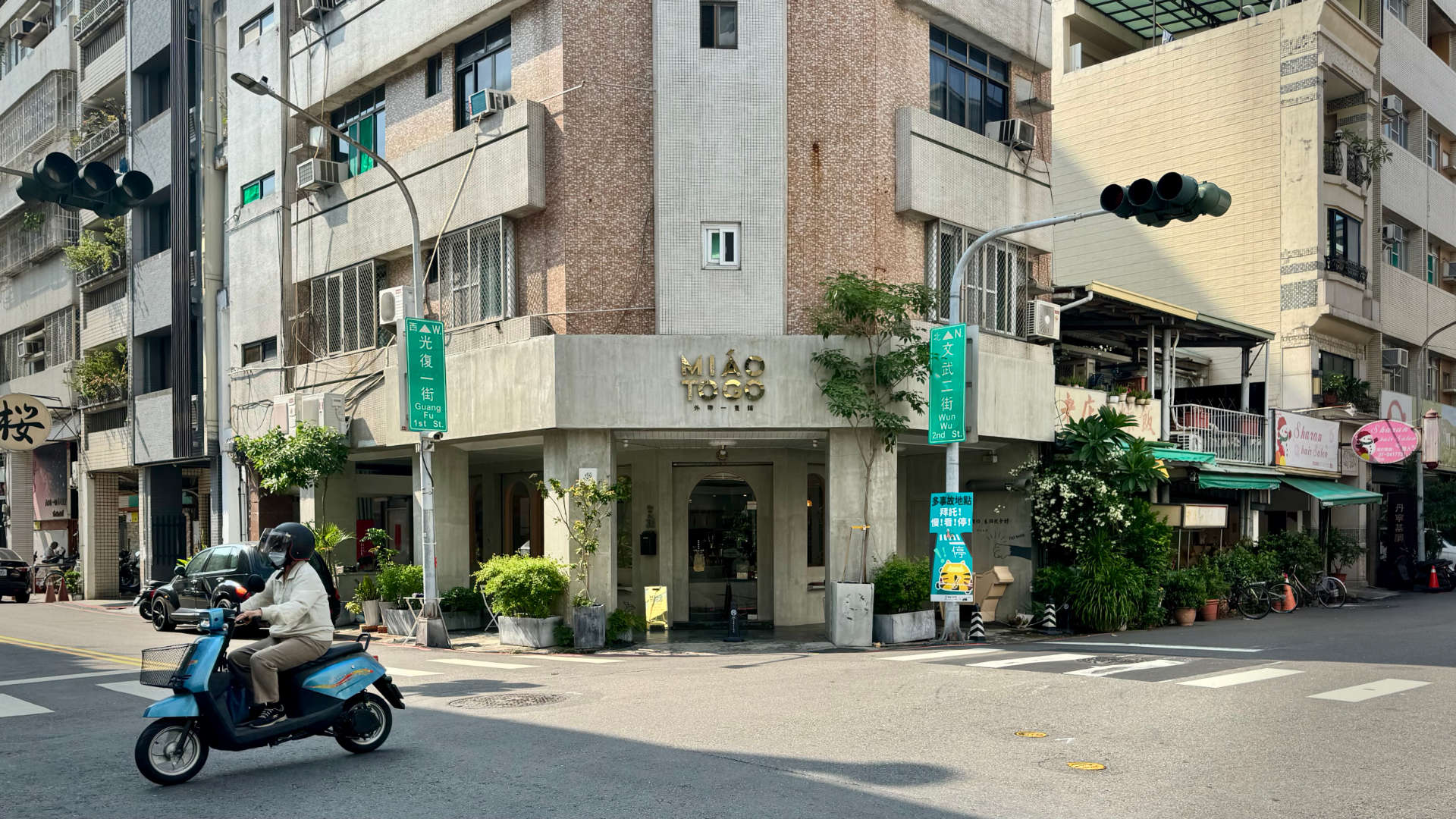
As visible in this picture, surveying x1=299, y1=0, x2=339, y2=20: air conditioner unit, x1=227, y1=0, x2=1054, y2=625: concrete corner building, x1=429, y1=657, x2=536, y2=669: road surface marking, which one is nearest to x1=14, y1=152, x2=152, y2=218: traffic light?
x1=429, y1=657, x2=536, y2=669: road surface marking

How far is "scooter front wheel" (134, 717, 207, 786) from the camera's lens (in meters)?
7.79

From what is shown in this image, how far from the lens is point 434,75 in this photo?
2344 centimetres

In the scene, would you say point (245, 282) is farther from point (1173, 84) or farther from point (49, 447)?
point (1173, 84)

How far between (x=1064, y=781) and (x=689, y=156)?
13704 millimetres

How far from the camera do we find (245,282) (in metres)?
28.4

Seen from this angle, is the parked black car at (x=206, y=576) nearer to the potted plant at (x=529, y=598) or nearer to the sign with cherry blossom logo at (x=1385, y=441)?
the potted plant at (x=529, y=598)

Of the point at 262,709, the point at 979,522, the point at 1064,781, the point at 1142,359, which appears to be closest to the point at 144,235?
the point at 979,522

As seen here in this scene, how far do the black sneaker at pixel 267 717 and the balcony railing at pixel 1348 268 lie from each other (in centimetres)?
3179

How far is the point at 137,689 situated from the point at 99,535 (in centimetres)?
2653

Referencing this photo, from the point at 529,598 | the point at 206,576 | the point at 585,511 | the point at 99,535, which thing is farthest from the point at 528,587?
the point at 99,535

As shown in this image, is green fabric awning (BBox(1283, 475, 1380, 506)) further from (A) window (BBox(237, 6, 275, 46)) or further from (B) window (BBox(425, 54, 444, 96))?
(A) window (BBox(237, 6, 275, 46))

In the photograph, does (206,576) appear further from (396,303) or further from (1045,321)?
(1045,321)

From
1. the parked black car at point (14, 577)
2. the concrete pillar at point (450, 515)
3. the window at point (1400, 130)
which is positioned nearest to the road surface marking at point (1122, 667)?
the concrete pillar at point (450, 515)

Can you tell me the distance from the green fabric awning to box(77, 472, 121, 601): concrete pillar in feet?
110
